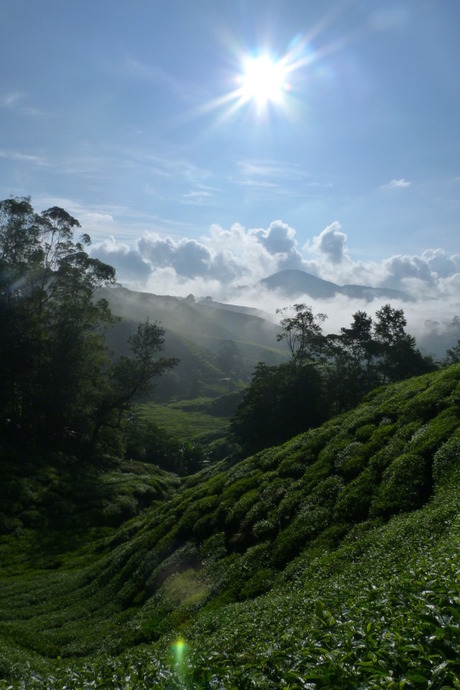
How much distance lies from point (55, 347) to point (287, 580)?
214 ft

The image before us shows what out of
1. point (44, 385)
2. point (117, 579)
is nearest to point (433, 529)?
point (117, 579)

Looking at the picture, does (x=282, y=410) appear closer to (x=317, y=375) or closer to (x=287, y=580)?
(x=317, y=375)

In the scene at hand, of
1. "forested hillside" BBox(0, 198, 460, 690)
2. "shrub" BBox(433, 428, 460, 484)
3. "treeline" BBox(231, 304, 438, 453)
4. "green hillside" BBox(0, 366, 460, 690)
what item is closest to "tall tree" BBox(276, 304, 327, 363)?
"treeline" BBox(231, 304, 438, 453)

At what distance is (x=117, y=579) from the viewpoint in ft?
99.3

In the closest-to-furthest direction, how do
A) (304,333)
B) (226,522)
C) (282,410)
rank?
(226,522), (282,410), (304,333)

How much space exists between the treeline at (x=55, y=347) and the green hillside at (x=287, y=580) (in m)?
34.4

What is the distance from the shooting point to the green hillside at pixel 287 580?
7645 millimetres

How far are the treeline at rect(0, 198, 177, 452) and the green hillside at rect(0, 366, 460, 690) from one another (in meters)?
34.4

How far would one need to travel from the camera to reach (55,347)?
77.1 m

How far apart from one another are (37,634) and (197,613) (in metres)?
8.04

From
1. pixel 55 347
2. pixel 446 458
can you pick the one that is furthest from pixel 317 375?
pixel 446 458

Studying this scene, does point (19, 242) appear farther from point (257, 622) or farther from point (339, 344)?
point (257, 622)

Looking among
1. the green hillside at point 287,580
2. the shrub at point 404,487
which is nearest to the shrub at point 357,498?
the green hillside at point 287,580

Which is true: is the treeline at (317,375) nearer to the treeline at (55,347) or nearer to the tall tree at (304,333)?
the tall tree at (304,333)
